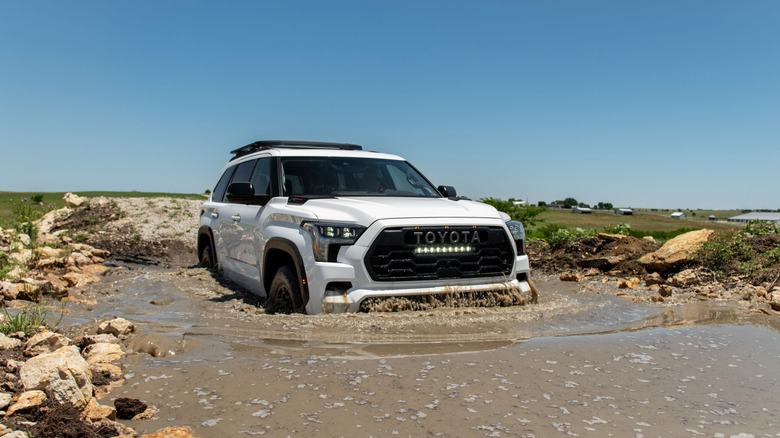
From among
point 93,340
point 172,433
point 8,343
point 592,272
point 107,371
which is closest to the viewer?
point 172,433

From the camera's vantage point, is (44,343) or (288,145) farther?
(288,145)

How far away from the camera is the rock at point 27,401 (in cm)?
272

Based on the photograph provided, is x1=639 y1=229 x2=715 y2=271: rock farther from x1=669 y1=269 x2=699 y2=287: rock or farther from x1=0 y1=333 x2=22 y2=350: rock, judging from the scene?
x1=0 y1=333 x2=22 y2=350: rock

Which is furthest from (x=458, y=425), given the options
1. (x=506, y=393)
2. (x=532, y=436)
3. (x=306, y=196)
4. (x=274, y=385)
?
(x=306, y=196)

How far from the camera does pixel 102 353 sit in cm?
379

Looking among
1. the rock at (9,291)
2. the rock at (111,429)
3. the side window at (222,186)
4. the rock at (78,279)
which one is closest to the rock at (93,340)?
the rock at (111,429)

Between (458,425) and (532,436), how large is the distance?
0.34 metres

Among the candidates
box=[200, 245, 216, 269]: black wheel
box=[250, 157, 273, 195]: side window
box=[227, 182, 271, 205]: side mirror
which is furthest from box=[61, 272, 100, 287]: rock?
box=[227, 182, 271, 205]: side mirror

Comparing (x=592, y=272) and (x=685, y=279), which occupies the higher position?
(x=685, y=279)

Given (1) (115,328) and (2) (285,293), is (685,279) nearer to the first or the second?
(2) (285,293)

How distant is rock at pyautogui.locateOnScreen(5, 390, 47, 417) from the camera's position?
2.72m

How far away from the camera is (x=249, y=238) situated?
6.55 metres

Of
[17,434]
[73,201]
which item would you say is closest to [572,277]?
[17,434]

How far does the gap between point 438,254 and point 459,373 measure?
1.73 meters
